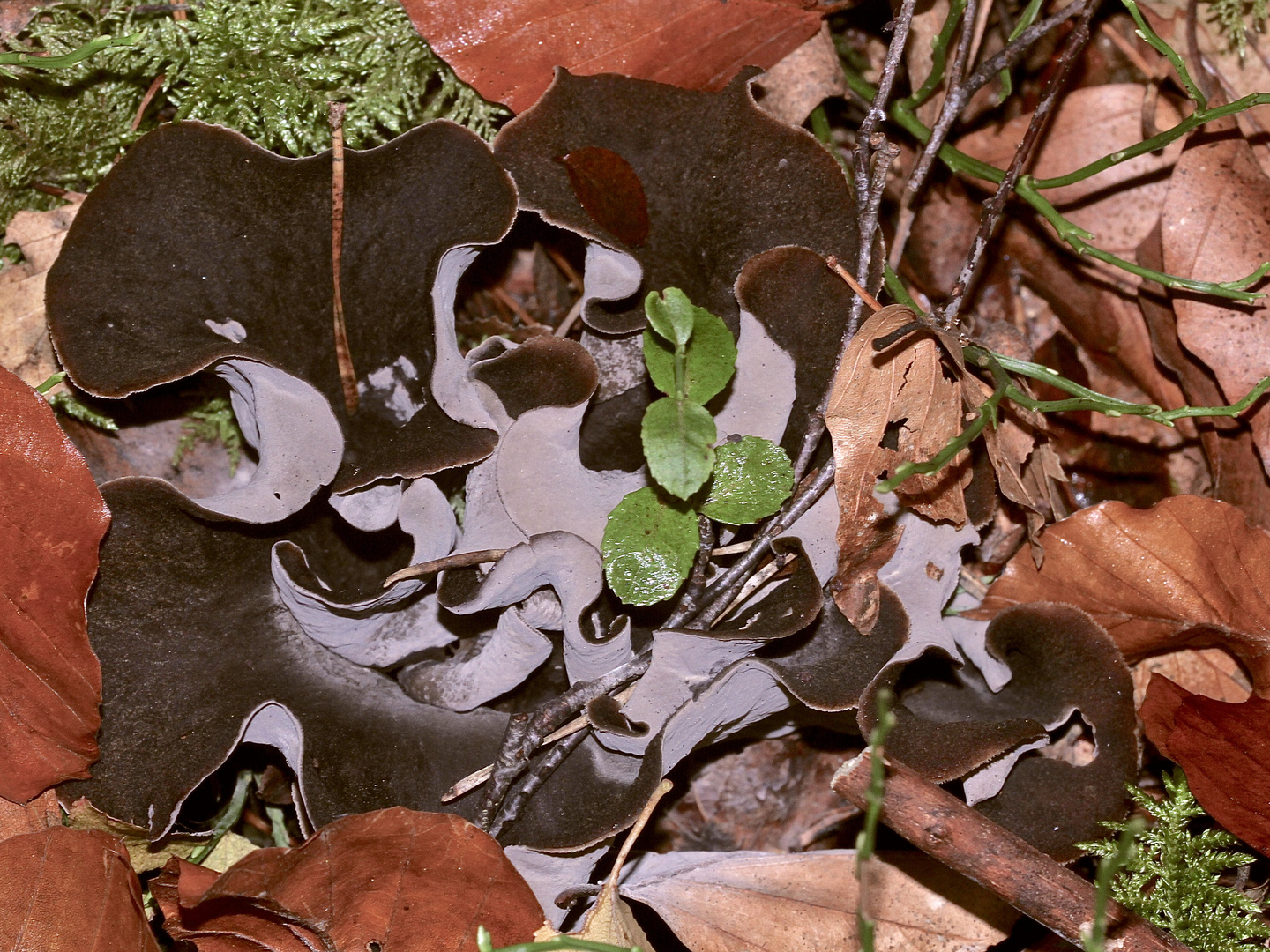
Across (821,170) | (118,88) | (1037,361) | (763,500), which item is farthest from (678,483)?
(118,88)

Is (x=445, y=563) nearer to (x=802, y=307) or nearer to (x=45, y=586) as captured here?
(x=45, y=586)

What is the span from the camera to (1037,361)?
122 inches

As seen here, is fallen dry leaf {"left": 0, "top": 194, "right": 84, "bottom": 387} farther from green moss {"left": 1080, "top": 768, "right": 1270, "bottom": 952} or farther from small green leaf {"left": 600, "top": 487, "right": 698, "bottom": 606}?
green moss {"left": 1080, "top": 768, "right": 1270, "bottom": 952}

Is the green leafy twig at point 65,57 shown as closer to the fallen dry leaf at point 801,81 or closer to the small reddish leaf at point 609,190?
the small reddish leaf at point 609,190

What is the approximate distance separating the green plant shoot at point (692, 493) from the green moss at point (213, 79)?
3.27ft

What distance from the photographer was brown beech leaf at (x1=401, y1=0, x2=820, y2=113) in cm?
247

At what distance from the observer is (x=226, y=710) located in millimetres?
2297

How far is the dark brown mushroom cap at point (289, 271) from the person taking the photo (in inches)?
85.3

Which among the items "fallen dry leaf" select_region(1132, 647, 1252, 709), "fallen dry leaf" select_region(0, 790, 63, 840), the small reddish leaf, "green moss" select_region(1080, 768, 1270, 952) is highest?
the small reddish leaf

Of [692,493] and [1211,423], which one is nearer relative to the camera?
[692,493]

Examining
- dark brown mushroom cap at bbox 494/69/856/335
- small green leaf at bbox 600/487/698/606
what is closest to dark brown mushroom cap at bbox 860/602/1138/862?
small green leaf at bbox 600/487/698/606

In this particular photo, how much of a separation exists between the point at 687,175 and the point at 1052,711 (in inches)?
59.4

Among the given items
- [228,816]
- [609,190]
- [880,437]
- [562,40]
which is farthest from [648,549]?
[228,816]

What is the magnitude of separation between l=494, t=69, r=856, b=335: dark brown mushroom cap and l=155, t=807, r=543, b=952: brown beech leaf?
119 centimetres
